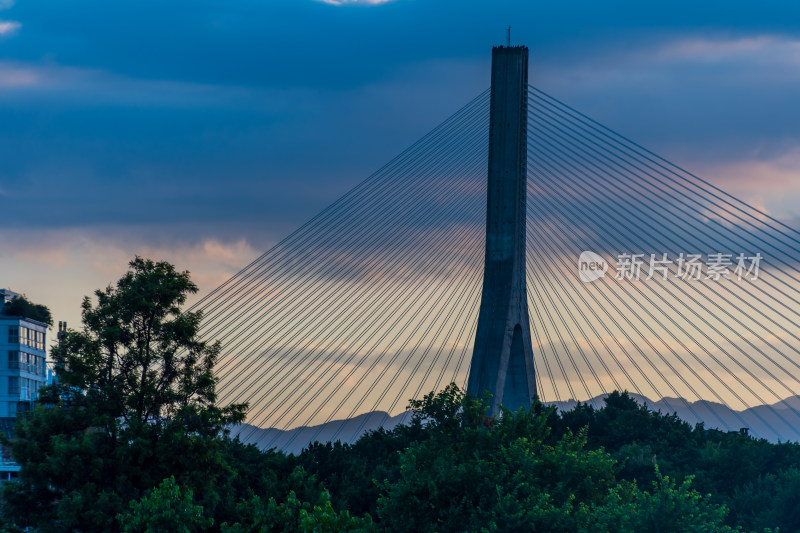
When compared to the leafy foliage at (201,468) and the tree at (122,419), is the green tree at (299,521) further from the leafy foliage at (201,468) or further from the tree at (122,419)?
the tree at (122,419)

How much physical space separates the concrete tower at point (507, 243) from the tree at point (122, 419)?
1641 cm

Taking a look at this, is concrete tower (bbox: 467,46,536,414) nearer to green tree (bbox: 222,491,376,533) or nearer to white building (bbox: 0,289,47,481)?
green tree (bbox: 222,491,376,533)

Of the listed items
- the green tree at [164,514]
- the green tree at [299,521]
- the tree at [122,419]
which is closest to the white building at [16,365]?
the tree at [122,419]

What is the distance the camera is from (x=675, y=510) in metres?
35.7

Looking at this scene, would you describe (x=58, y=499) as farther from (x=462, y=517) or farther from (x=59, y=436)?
(x=462, y=517)

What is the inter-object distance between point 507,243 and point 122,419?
2284 centimetres

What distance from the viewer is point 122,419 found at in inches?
1784

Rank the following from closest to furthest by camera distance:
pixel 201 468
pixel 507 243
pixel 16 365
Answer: pixel 201 468 < pixel 507 243 < pixel 16 365

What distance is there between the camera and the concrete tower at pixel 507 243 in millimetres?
57500

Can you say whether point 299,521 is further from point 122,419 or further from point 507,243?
point 507,243

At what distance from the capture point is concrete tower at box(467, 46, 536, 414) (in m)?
57.5

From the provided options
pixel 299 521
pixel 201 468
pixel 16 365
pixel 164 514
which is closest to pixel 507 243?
pixel 201 468

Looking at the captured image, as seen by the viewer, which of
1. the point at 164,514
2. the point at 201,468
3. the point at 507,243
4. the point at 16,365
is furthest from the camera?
the point at 16,365

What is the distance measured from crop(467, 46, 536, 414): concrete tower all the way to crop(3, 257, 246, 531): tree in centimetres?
1641
